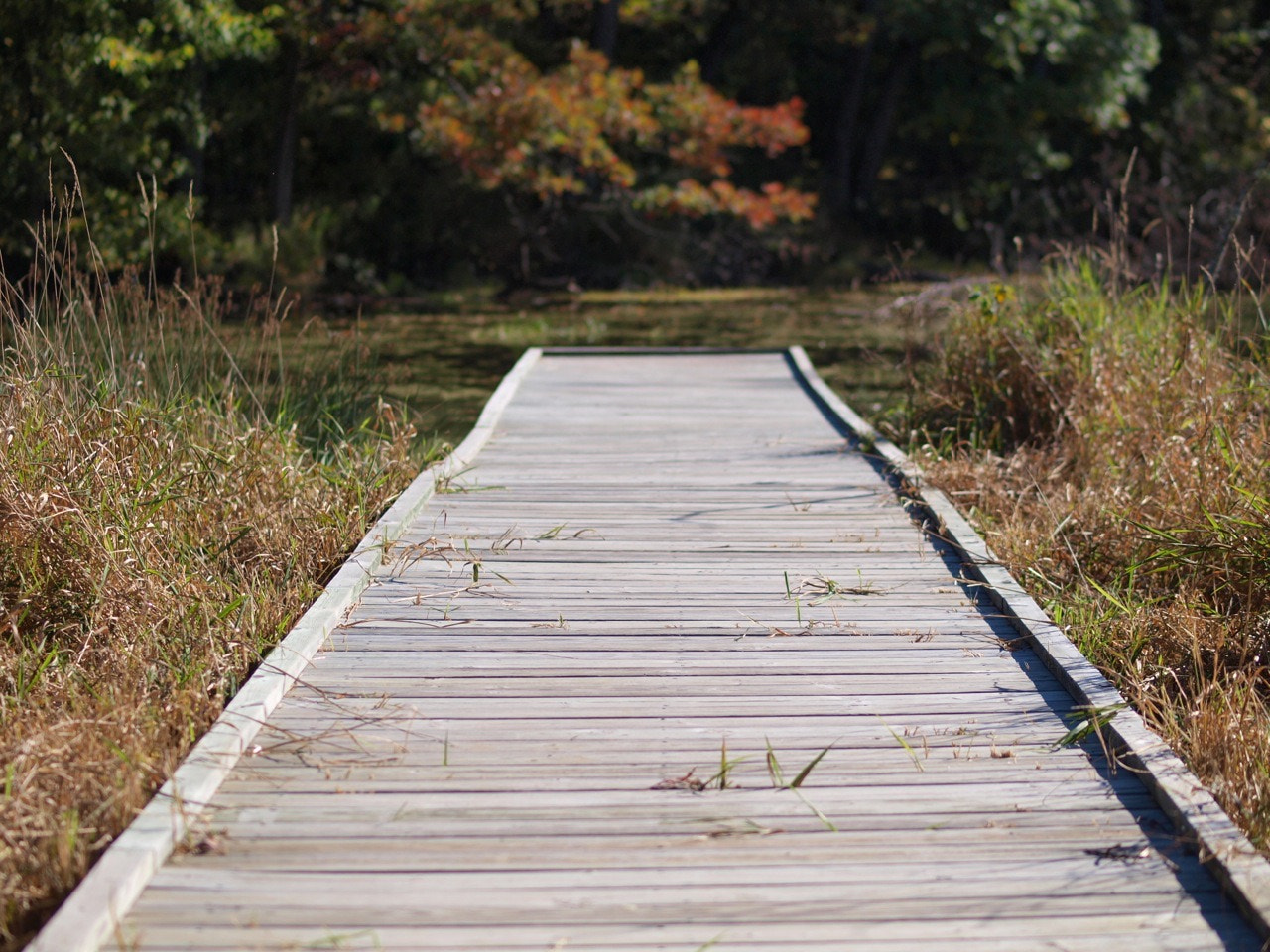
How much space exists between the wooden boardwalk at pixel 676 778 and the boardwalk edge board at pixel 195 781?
0.12 feet

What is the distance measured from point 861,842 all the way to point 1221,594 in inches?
71.2

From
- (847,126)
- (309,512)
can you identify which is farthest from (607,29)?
(309,512)

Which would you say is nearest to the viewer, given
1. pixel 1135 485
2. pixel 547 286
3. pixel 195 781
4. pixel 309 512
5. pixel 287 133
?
pixel 195 781

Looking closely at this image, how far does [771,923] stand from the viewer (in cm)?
197

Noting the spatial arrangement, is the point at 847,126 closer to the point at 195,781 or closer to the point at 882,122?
the point at 882,122

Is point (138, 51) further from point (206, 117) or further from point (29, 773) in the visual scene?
point (29, 773)

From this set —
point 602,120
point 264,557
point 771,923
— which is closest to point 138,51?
point 602,120

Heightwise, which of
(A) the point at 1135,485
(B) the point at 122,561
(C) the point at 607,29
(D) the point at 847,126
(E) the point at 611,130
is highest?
(C) the point at 607,29

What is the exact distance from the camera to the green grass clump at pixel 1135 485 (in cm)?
298

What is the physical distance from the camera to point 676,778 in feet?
7.85

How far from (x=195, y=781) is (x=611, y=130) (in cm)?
1052

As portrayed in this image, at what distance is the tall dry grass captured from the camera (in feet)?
7.54

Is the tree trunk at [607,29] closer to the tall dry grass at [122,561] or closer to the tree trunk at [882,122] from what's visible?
the tree trunk at [882,122]

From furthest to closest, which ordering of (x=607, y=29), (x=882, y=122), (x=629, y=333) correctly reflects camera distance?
1. (x=882, y=122)
2. (x=607, y=29)
3. (x=629, y=333)
